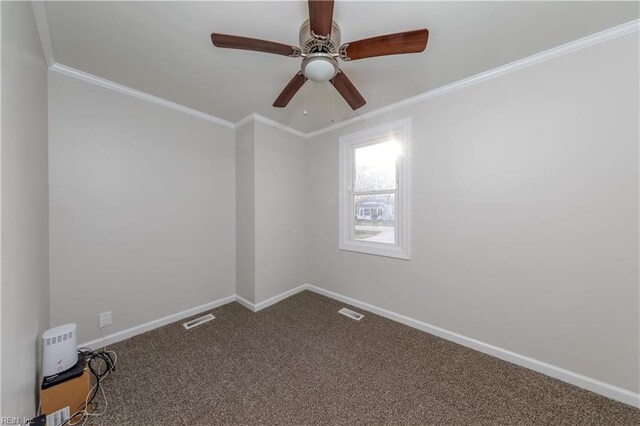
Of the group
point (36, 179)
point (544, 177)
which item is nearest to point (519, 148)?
point (544, 177)

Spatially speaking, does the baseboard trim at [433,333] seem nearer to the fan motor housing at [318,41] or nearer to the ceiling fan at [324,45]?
the ceiling fan at [324,45]

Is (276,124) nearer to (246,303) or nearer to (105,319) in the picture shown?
(246,303)

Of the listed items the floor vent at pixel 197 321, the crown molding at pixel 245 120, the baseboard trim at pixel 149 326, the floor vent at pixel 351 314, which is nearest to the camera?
the baseboard trim at pixel 149 326

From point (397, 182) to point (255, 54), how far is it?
1841mm

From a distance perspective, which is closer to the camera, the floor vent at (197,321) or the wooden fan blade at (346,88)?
the wooden fan blade at (346,88)

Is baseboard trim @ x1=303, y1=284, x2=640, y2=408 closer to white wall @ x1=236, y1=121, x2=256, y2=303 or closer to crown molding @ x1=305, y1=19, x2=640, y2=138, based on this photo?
white wall @ x1=236, y1=121, x2=256, y2=303

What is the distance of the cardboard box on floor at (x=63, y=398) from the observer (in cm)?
128

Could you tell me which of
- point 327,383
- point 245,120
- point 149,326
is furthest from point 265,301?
point 245,120

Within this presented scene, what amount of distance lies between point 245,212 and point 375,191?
1.67m

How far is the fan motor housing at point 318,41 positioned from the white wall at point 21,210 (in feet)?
4.22

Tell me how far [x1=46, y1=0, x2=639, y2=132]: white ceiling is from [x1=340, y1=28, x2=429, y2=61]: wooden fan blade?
0.81 feet

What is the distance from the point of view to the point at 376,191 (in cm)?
282

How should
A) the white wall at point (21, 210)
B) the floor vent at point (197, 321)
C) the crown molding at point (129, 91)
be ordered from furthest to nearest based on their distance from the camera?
the floor vent at point (197, 321), the crown molding at point (129, 91), the white wall at point (21, 210)

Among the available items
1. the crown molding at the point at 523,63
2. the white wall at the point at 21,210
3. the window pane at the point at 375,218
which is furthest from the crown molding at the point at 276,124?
the white wall at the point at 21,210
